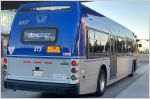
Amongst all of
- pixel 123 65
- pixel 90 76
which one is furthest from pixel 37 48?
pixel 123 65

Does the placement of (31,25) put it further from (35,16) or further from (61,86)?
(61,86)

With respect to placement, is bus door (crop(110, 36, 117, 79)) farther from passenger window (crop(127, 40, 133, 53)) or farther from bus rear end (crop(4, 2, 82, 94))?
passenger window (crop(127, 40, 133, 53))

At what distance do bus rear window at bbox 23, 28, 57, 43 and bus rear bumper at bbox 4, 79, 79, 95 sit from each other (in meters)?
1.32

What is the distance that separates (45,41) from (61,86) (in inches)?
59.1

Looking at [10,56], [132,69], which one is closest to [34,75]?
[10,56]

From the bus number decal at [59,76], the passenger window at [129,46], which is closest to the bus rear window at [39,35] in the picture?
the bus number decal at [59,76]

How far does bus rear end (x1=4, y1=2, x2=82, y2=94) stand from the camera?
32.3ft

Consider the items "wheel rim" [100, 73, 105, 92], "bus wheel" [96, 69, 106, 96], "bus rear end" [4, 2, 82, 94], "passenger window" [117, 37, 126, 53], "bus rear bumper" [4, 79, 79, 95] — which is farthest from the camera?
"passenger window" [117, 37, 126, 53]

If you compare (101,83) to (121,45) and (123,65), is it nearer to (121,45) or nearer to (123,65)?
(121,45)

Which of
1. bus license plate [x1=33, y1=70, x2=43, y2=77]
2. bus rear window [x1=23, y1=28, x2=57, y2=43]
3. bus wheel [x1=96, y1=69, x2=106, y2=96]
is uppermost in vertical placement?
bus rear window [x1=23, y1=28, x2=57, y2=43]

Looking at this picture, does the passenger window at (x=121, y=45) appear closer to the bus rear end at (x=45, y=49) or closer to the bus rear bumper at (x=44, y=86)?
the bus rear end at (x=45, y=49)

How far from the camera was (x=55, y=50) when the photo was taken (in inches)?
397

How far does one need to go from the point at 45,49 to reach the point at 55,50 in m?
0.35

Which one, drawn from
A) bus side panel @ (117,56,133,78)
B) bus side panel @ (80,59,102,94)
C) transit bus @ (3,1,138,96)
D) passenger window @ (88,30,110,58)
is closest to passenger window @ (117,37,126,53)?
bus side panel @ (117,56,133,78)
